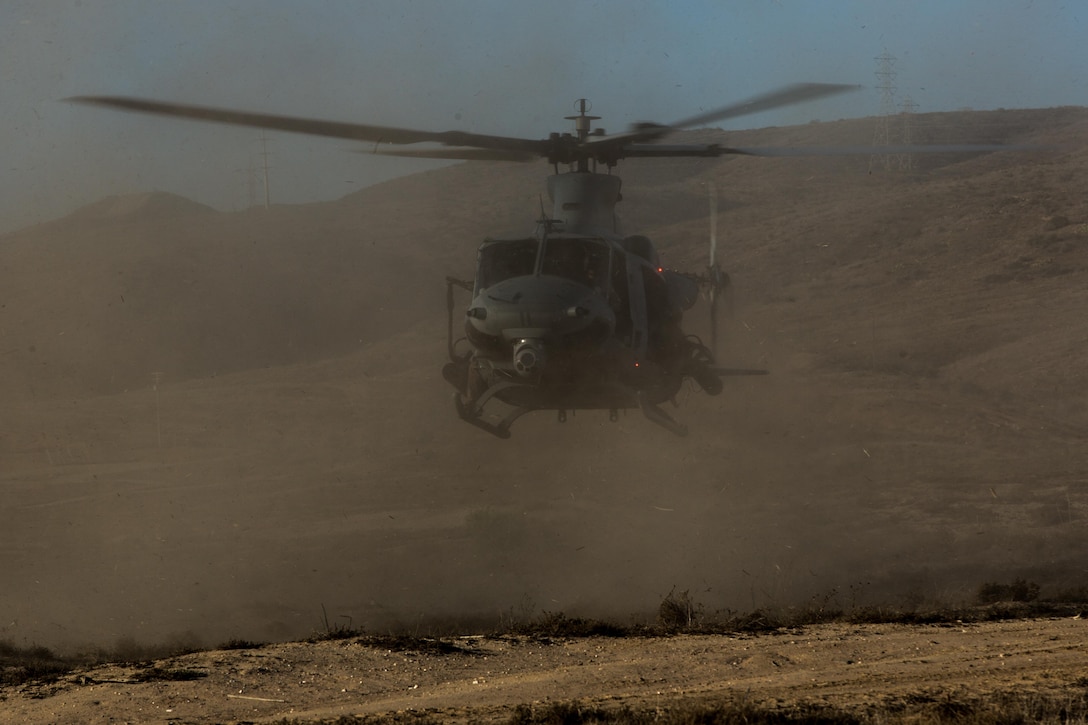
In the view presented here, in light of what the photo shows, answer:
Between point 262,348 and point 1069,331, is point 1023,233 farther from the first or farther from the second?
point 262,348

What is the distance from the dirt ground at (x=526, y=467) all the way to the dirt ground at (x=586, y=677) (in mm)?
42

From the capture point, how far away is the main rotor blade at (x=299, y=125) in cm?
924

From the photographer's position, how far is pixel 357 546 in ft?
54.1

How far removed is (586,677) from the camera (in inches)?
307

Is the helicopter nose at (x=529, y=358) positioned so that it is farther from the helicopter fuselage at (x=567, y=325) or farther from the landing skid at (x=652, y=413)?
the landing skid at (x=652, y=413)

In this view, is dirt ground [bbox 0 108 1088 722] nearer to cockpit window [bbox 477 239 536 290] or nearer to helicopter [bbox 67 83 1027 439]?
helicopter [bbox 67 83 1027 439]

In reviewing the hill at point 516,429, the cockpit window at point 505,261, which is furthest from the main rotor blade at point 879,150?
the hill at point 516,429

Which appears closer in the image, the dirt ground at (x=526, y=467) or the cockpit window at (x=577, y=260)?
the dirt ground at (x=526, y=467)

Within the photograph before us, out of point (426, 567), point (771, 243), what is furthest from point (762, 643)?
point (771, 243)

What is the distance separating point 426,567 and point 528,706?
8.88 metres

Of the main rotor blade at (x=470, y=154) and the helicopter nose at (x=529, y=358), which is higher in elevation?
the main rotor blade at (x=470, y=154)

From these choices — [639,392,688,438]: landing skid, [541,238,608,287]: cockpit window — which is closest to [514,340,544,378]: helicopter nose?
[541,238,608,287]: cockpit window

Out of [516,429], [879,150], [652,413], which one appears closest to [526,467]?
[516,429]

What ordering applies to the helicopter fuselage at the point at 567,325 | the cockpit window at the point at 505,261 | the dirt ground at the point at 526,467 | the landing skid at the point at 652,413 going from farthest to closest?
1. the landing skid at the point at 652,413
2. the cockpit window at the point at 505,261
3. the helicopter fuselage at the point at 567,325
4. the dirt ground at the point at 526,467
